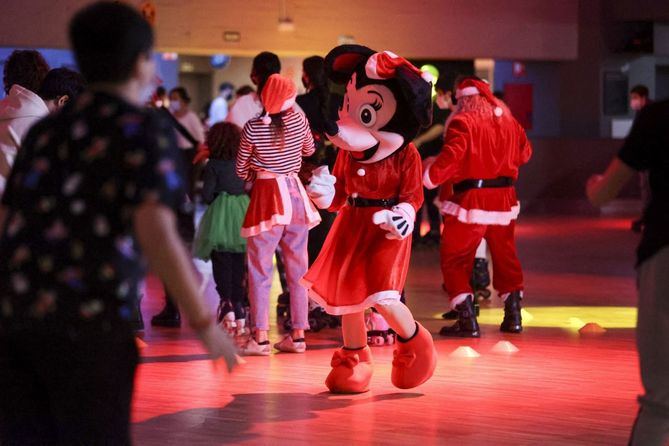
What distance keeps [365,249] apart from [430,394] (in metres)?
0.75

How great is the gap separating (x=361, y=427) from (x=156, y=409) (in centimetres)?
96

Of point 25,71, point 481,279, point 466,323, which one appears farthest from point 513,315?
point 25,71

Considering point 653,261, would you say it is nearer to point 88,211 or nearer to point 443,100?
point 88,211

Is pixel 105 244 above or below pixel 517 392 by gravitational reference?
above

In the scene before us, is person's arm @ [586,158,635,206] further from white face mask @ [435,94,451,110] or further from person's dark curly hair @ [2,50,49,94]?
white face mask @ [435,94,451,110]

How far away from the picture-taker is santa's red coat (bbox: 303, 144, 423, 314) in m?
5.45

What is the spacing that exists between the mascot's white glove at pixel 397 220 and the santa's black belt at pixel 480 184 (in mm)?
1661

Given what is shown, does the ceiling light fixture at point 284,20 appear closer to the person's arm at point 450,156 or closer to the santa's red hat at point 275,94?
the person's arm at point 450,156

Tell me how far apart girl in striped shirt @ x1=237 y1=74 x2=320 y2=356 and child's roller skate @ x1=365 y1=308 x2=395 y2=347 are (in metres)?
0.49

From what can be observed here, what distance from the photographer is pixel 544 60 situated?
1661 cm

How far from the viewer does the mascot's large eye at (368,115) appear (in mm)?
5641

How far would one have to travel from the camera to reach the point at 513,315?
7.37 meters

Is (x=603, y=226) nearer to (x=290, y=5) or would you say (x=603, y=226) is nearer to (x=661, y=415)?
(x=290, y=5)

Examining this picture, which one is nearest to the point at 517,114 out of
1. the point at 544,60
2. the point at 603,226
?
the point at 544,60
